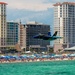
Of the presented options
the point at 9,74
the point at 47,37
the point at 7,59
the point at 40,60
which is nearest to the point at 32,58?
the point at 40,60

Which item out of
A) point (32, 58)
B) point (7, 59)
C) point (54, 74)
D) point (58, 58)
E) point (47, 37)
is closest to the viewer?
point (47, 37)

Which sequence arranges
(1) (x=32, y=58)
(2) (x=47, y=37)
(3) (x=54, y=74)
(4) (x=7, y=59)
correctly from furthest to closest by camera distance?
(1) (x=32, y=58), (4) (x=7, y=59), (3) (x=54, y=74), (2) (x=47, y=37)

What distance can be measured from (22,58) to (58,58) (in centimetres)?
2219

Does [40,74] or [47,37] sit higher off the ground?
[47,37]

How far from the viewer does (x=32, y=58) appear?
16600 cm

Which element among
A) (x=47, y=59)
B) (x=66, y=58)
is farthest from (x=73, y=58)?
(x=47, y=59)

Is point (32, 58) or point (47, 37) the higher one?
point (47, 37)

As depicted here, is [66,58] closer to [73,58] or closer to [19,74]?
[73,58]

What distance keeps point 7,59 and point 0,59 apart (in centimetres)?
253

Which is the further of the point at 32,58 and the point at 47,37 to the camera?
the point at 32,58

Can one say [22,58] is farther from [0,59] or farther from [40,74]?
[40,74]

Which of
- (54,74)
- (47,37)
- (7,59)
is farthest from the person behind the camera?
(7,59)

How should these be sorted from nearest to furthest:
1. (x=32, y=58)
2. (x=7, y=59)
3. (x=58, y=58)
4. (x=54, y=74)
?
(x=54, y=74), (x=7, y=59), (x=32, y=58), (x=58, y=58)

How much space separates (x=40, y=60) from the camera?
16650cm
